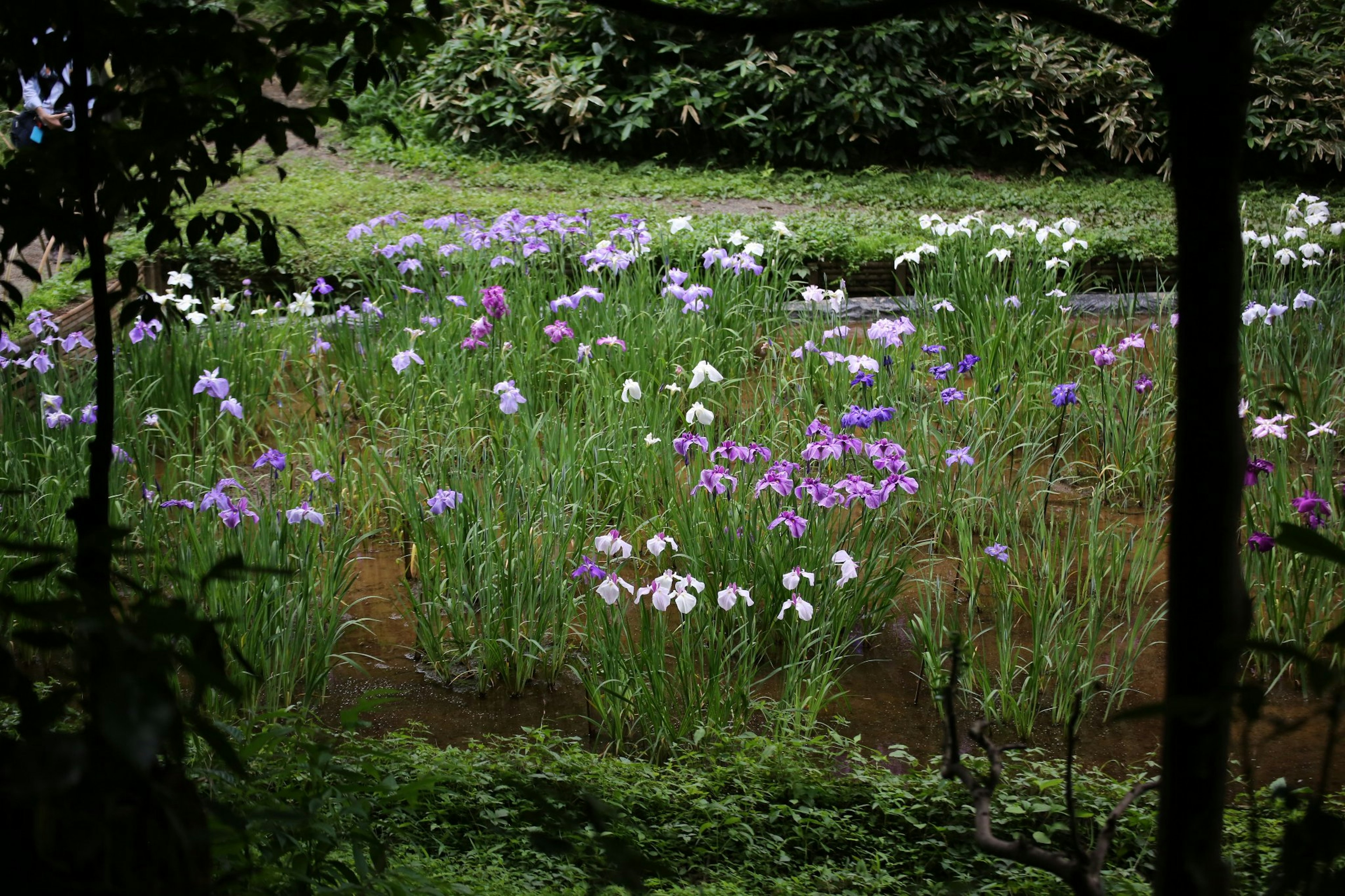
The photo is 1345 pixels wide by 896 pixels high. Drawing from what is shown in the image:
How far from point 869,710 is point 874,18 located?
2.08 m

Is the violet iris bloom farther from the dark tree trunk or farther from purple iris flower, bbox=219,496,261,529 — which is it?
the dark tree trunk

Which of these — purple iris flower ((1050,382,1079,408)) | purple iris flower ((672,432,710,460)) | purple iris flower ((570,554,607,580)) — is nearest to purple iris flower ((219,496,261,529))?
purple iris flower ((570,554,607,580))

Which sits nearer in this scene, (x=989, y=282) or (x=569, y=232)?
(x=989, y=282)

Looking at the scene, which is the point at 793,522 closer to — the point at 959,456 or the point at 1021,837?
the point at 959,456

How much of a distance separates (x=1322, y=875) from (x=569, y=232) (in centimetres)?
461

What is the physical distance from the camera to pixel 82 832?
0.64 m

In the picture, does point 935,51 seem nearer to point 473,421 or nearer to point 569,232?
point 569,232

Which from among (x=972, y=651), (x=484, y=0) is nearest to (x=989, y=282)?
(x=972, y=651)

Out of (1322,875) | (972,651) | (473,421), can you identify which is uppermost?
(1322,875)

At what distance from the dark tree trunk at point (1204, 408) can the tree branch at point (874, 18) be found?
0.04 m

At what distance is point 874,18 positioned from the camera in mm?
954

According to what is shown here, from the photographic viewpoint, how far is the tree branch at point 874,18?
A: 0.92 metres

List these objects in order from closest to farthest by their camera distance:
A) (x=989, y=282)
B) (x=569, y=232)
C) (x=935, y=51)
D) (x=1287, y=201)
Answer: (x=989, y=282), (x=569, y=232), (x=1287, y=201), (x=935, y=51)

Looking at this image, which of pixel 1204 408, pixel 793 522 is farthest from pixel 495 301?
pixel 1204 408
